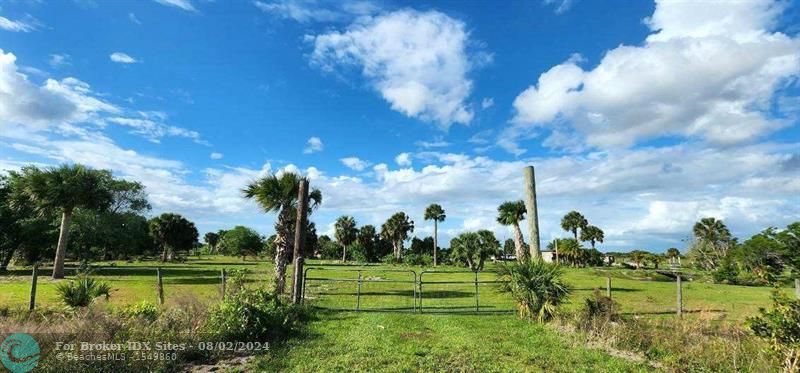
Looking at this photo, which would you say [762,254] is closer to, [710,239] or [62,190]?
[710,239]

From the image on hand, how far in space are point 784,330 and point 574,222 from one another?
3049 inches

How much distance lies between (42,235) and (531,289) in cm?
4259

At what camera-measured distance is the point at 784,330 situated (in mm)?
5895

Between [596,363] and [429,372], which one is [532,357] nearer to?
[596,363]

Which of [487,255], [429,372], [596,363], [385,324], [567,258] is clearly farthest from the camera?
[567,258]

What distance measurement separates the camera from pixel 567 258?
7519 centimetres

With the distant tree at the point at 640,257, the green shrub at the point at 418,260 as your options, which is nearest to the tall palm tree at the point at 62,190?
the green shrub at the point at 418,260

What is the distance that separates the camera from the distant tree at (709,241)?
55781mm

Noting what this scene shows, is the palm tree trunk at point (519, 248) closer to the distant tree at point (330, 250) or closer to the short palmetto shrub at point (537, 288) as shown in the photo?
the short palmetto shrub at point (537, 288)

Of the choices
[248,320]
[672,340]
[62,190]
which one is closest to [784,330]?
[672,340]

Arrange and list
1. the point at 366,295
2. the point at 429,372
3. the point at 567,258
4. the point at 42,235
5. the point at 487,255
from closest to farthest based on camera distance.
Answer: the point at 429,372 → the point at 366,295 → the point at 42,235 → the point at 487,255 → the point at 567,258

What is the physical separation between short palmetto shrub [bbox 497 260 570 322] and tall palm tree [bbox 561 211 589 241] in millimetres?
72805

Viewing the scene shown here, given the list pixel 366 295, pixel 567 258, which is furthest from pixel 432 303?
pixel 567 258

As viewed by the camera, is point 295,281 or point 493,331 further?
point 295,281
